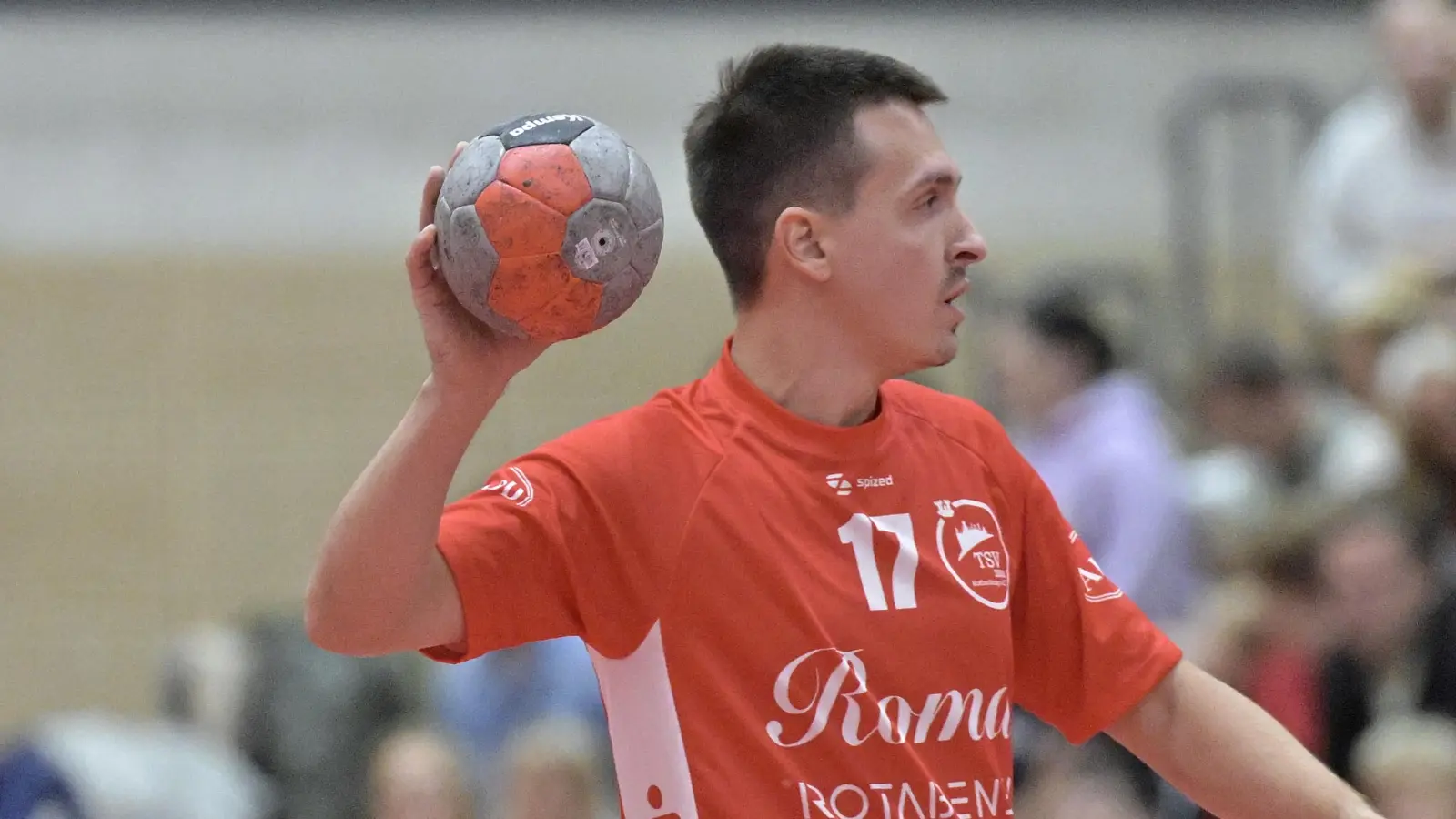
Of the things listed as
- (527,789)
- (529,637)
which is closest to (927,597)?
(529,637)

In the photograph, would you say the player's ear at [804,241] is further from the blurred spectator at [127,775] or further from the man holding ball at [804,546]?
the blurred spectator at [127,775]

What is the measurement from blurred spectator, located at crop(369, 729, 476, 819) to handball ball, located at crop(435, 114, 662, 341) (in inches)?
163

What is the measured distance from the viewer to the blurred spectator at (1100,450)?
667 cm

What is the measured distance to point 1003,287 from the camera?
9.56 meters

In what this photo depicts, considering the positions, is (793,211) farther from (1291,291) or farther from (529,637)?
(1291,291)

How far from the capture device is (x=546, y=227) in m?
2.80

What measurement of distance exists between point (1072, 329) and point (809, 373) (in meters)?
4.03

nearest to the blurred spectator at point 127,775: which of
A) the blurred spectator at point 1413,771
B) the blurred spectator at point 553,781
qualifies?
the blurred spectator at point 553,781

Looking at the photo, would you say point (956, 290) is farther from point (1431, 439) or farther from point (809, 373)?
point (1431, 439)

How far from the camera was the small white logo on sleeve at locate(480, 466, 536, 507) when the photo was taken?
9.43 ft

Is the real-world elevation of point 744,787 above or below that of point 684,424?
below

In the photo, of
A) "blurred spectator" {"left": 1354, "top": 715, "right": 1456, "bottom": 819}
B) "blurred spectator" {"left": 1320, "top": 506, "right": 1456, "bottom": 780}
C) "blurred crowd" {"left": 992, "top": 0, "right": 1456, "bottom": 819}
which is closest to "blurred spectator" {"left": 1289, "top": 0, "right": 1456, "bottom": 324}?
"blurred crowd" {"left": 992, "top": 0, "right": 1456, "bottom": 819}

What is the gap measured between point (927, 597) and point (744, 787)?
16.5 inches

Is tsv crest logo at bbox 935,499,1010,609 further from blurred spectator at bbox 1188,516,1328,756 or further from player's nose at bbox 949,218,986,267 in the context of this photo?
blurred spectator at bbox 1188,516,1328,756
